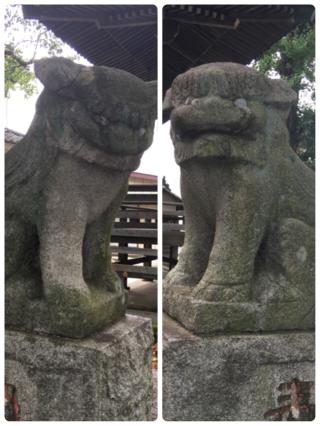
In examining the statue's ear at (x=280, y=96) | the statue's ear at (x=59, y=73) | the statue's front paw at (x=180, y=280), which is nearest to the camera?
the statue's ear at (x=59, y=73)

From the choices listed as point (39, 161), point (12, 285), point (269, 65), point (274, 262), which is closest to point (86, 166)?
point (39, 161)

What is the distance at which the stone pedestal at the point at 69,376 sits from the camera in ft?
4.15

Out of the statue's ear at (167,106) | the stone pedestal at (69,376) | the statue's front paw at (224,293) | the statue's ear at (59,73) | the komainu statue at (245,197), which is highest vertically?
the statue's ear at (59,73)

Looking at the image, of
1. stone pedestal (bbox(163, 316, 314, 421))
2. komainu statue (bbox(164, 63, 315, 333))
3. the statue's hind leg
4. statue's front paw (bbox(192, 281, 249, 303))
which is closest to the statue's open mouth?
komainu statue (bbox(164, 63, 315, 333))

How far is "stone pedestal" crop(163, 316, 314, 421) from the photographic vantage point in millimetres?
1284

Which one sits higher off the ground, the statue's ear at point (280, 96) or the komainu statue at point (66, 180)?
the statue's ear at point (280, 96)

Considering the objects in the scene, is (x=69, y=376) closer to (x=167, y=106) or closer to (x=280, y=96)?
(x=167, y=106)

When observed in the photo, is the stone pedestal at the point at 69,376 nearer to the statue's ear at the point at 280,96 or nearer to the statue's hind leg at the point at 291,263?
the statue's hind leg at the point at 291,263

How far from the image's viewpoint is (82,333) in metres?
1.28

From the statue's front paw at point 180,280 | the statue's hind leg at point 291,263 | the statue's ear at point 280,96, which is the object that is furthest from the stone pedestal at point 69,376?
the statue's ear at point 280,96

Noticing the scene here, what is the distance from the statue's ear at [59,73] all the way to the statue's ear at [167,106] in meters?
0.31

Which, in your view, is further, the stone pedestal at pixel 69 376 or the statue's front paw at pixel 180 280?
the statue's front paw at pixel 180 280

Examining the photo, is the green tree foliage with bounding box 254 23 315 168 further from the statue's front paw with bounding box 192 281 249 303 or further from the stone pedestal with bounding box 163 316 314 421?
the stone pedestal with bounding box 163 316 314 421

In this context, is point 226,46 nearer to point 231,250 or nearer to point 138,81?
point 138,81
